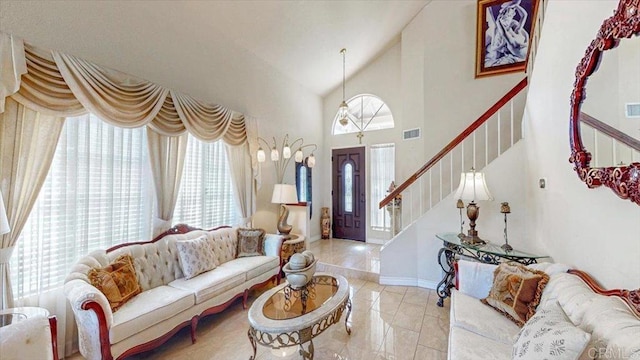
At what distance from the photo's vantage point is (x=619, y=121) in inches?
52.1

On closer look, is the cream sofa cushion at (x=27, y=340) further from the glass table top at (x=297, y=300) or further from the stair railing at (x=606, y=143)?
the stair railing at (x=606, y=143)

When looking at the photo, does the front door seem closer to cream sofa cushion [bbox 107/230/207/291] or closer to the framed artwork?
the framed artwork

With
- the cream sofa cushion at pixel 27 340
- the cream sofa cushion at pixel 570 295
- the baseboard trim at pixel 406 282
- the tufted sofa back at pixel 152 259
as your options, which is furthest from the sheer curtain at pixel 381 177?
the cream sofa cushion at pixel 27 340

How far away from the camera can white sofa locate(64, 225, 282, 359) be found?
5.84ft

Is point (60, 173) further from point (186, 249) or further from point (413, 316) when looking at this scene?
point (413, 316)

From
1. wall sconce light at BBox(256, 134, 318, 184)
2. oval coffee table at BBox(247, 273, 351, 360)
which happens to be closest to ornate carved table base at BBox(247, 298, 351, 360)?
oval coffee table at BBox(247, 273, 351, 360)

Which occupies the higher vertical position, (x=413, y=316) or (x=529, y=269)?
(x=529, y=269)

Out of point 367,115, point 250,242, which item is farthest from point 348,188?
point 250,242

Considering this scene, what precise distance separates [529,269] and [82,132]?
13.3 feet

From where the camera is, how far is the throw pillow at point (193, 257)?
2695mm

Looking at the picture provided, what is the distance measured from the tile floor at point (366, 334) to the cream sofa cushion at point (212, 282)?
14.6 inches

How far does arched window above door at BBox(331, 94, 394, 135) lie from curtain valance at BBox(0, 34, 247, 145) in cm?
323

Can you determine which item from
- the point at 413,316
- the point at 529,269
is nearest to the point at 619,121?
the point at 529,269

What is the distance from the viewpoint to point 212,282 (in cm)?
258
